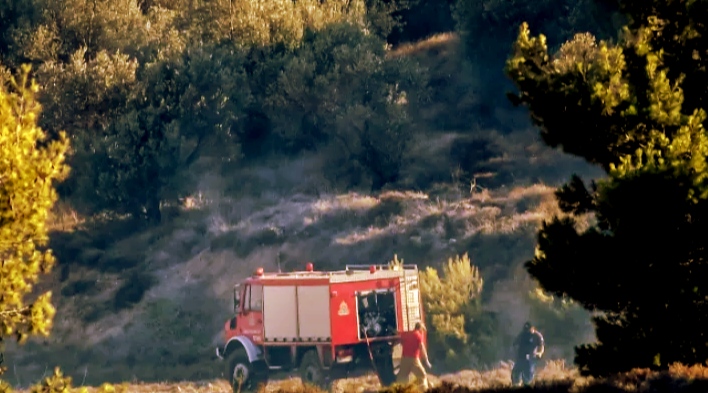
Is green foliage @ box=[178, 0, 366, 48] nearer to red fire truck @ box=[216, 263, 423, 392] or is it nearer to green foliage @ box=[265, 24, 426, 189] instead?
green foliage @ box=[265, 24, 426, 189]

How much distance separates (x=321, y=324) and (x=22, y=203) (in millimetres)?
17940

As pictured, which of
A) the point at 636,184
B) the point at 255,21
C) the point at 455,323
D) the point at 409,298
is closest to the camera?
the point at 636,184

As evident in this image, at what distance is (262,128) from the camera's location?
50156mm

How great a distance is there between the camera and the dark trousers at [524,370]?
27748 millimetres

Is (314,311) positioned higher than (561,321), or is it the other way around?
(314,311)

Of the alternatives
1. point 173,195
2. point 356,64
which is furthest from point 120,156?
point 356,64

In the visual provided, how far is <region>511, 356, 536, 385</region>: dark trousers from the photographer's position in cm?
2775

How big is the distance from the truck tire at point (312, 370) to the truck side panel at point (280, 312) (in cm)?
72

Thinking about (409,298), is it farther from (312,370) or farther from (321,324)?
(312,370)

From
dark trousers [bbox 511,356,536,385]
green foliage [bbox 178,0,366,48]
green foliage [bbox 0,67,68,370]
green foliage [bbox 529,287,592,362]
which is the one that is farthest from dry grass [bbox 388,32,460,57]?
green foliage [bbox 0,67,68,370]

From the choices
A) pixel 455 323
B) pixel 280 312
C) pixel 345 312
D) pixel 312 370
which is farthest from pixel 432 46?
pixel 312 370

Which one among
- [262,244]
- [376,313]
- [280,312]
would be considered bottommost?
[376,313]

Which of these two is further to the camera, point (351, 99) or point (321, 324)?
point (351, 99)

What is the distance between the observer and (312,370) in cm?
2833
